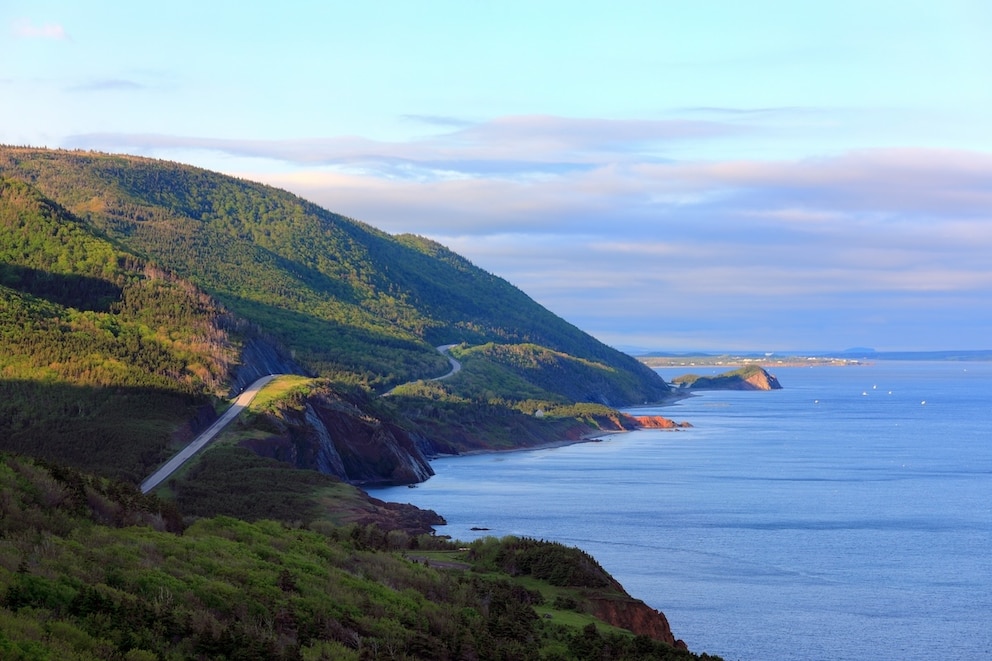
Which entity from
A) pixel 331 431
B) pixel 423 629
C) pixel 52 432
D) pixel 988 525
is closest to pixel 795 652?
pixel 423 629

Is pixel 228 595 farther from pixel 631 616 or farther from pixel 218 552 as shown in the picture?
pixel 631 616

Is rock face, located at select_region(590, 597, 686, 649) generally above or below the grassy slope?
below

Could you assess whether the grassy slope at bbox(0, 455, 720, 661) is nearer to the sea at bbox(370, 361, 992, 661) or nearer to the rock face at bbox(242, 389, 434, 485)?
the sea at bbox(370, 361, 992, 661)

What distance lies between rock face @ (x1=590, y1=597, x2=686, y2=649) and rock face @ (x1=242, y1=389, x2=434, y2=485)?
2972 inches

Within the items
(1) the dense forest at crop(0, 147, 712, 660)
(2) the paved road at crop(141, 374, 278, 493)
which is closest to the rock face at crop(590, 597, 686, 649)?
(1) the dense forest at crop(0, 147, 712, 660)

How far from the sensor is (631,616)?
56688 millimetres

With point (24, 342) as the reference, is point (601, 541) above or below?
below

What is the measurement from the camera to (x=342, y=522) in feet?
327

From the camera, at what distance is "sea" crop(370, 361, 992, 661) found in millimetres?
66938

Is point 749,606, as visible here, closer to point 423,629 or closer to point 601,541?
point 601,541

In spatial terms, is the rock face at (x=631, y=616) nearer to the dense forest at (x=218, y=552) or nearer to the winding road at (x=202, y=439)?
the dense forest at (x=218, y=552)

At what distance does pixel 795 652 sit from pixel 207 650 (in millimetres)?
35287

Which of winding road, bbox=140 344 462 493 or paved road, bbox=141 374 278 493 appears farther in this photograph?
winding road, bbox=140 344 462 493

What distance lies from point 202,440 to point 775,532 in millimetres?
52358
